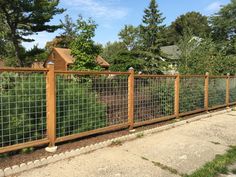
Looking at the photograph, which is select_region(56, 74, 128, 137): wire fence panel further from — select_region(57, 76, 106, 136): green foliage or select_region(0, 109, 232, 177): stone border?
select_region(0, 109, 232, 177): stone border

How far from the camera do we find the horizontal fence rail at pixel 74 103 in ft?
14.3

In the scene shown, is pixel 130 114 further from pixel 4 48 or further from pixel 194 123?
pixel 4 48

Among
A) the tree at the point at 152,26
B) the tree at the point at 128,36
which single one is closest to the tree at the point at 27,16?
the tree at the point at 152,26

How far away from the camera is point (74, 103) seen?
201 inches

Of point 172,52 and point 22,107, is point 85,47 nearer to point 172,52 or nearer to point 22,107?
point 22,107

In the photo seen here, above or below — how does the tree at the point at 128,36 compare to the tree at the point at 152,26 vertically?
above

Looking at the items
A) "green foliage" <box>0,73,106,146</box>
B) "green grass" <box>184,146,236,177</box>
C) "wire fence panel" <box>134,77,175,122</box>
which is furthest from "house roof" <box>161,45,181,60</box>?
"green grass" <box>184,146,236,177</box>

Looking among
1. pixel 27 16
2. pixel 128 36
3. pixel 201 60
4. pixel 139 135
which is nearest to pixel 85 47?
pixel 201 60

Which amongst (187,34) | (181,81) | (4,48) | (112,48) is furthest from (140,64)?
(112,48)

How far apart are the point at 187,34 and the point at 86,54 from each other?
7.39m

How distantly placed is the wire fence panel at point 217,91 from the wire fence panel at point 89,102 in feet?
14.9

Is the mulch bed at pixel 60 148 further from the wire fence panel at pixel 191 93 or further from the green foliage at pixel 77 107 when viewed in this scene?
the wire fence panel at pixel 191 93

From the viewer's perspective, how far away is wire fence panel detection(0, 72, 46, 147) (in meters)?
4.25

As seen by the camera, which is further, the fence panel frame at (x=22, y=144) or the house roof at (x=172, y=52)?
the house roof at (x=172, y=52)
